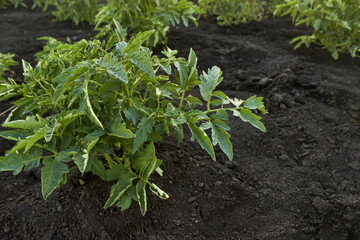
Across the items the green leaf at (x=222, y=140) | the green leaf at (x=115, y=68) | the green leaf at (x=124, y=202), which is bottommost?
the green leaf at (x=124, y=202)

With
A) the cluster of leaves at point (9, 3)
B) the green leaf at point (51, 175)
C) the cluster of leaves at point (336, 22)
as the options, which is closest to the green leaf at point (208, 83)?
the green leaf at point (51, 175)

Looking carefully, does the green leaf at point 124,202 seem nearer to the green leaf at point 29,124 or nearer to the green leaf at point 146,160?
the green leaf at point 146,160

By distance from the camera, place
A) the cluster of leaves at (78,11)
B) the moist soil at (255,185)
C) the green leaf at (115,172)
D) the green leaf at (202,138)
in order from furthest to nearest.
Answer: the cluster of leaves at (78,11)
the moist soil at (255,185)
the green leaf at (115,172)
the green leaf at (202,138)

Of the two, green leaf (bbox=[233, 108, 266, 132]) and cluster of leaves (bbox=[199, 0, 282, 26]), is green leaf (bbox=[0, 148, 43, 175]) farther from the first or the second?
cluster of leaves (bbox=[199, 0, 282, 26])

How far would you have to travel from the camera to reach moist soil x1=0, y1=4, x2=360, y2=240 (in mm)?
1885

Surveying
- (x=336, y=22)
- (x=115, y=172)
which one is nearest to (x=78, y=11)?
(x=336, y=22)

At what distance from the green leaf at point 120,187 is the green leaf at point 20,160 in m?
0.37

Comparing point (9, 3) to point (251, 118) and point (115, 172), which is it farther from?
point (251, 118)

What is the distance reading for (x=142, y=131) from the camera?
1581 millimetres

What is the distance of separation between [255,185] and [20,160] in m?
1.42

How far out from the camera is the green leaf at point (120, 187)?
164cm

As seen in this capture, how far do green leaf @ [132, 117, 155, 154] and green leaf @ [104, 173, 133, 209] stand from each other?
0.65 ft

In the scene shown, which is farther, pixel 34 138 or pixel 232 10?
pixel 232 10

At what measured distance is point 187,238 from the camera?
1.88 m
